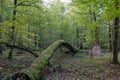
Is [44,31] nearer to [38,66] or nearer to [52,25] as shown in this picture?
[52,25]

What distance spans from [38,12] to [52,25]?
77.0 ft

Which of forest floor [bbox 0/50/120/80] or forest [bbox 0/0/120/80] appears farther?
forest [bbox 0/0/120/80]

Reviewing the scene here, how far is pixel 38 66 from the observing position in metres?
7.63

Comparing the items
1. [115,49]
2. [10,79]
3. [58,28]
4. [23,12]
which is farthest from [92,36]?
[58,28]

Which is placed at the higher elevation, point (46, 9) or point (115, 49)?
point (46, 9)

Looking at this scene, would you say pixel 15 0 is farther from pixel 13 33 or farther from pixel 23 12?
pixel 13 33

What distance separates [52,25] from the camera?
126ft

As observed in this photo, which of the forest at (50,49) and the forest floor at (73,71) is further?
the forest at (50,49)

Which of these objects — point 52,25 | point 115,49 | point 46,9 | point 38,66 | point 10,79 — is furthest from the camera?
point 52,25

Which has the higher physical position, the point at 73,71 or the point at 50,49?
the point at 50,49

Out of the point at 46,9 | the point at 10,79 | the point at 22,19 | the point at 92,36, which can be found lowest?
the point at 10,79

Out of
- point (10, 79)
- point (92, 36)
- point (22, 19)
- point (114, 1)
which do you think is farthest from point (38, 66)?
point (92, 36)

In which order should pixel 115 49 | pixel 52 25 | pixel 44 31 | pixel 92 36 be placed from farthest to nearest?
pixel 52 25 < pixel 44 31 < pixel 92 36 < pixel 115 49

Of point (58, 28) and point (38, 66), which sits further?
point (58, 28)
